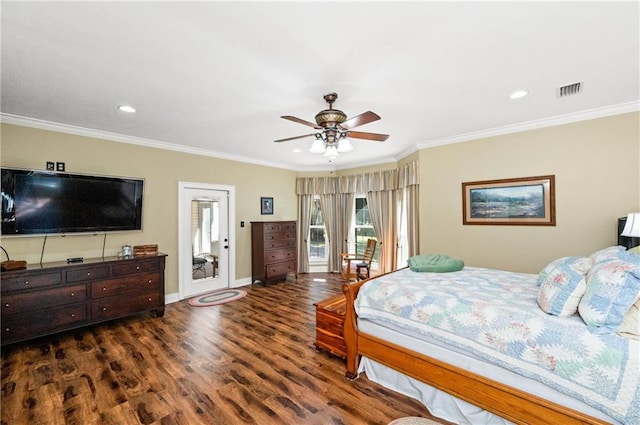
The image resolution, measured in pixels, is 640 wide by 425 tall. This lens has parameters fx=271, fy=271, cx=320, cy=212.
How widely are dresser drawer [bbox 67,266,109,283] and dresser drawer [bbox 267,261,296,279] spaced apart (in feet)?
8.80

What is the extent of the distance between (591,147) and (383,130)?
7.86 ft

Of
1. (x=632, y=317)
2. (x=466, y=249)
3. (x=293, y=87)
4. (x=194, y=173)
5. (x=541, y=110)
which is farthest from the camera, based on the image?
(x=194, y=173)

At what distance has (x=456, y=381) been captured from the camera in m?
1.87

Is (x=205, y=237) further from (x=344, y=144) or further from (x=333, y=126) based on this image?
(x=333, y=126)

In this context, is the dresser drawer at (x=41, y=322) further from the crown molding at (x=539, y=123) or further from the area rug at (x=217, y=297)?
the crown molding at (x=539, y=123)

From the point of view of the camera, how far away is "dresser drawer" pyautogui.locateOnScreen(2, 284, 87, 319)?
9.12 feet

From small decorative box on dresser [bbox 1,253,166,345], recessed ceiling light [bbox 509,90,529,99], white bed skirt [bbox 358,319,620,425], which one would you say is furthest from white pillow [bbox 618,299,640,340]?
small decorative box on dresser [bbox 1,253,166,345]

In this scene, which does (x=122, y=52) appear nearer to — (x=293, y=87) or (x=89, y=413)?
(x=293, y=87)

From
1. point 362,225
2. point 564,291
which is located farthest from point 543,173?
point 362,225

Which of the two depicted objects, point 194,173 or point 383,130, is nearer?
point 383,130

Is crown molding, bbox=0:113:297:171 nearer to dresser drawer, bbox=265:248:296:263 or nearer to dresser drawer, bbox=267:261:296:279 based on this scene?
dresser drawer, bbox=265:248:296:263

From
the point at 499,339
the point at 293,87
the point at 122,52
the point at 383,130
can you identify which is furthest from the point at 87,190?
the point at 499,339

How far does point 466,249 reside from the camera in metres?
4.02

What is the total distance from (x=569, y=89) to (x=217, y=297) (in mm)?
5353
